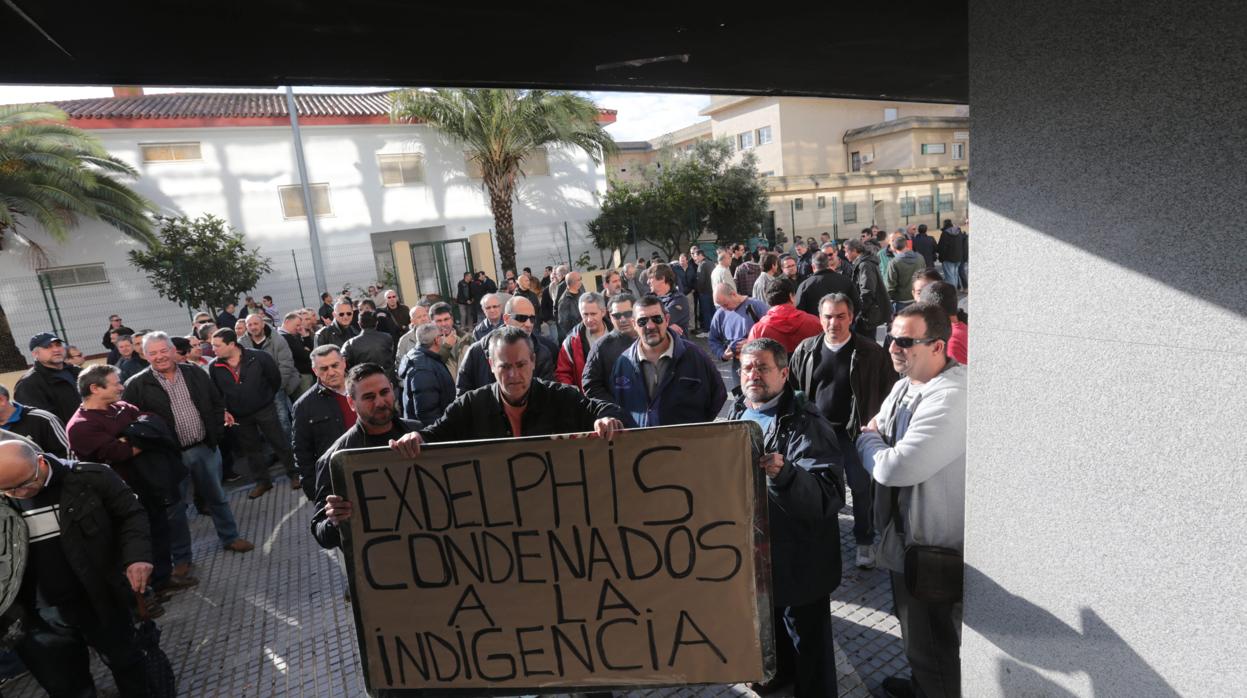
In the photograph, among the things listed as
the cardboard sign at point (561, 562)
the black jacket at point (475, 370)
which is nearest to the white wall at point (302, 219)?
the black jacket at point (475, 370)

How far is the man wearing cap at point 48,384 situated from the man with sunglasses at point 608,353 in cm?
478

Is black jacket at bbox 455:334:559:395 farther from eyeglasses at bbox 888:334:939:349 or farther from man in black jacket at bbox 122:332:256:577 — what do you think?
eyeglasses at bbox 888:334:939:349

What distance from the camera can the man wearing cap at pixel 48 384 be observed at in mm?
5832

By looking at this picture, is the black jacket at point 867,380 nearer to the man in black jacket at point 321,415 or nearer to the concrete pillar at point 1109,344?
the concrete pillar at point 1109,344

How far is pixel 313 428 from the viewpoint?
426cm

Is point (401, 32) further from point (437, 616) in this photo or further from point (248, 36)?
point (437, 616)

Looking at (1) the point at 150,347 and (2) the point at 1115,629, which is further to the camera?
(1) the point at 150,347

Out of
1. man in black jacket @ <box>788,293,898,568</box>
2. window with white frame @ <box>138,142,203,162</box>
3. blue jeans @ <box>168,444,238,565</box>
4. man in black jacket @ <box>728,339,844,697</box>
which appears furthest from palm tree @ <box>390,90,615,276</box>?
man in black jacket @ <box>728,339,844,697</box>

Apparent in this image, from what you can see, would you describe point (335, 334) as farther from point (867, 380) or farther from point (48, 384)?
point (867, 380)

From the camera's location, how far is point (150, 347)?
208 inches

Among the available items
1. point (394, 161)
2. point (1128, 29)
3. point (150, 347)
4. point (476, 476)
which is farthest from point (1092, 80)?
point (394, 161)

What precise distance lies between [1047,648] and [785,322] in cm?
286

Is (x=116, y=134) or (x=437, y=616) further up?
(x=116, y=134)

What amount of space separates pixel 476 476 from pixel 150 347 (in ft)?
14.0
